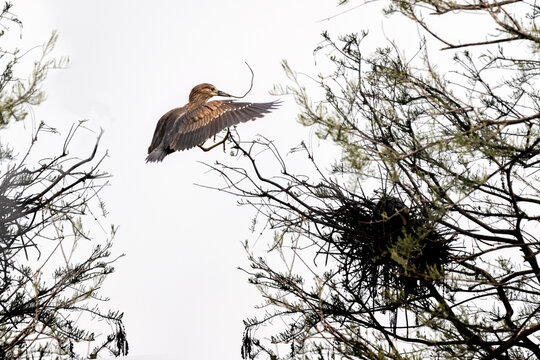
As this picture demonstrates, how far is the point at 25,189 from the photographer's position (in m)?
3.96

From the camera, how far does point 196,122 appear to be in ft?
18.2

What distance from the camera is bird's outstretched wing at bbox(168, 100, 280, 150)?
534 cm

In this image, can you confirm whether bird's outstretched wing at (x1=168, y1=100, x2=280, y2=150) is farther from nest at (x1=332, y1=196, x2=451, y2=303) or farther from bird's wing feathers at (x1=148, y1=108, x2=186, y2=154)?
nest at (x1=332, y1=196, x2=451, y2=303)

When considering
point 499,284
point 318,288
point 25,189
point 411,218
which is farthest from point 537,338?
point 25,189

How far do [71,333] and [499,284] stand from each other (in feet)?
8.19

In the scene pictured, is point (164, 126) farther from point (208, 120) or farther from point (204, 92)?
point (204, 92)

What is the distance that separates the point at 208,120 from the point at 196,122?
0.30 ft

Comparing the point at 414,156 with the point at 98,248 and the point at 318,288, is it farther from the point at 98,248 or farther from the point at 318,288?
the point at 98,248

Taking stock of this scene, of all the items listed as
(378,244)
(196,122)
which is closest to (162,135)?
(196,122)

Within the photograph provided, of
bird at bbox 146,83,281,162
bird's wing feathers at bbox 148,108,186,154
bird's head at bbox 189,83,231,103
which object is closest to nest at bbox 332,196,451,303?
bird at bbox 146,83,281,162

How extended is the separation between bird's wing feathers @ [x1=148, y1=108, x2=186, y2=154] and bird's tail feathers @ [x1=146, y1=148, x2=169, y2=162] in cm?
19

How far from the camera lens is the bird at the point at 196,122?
17.6 ft

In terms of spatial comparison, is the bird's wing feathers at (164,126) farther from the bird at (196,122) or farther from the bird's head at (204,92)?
the bird's head at (204,92)

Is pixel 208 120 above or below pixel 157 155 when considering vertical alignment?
above
